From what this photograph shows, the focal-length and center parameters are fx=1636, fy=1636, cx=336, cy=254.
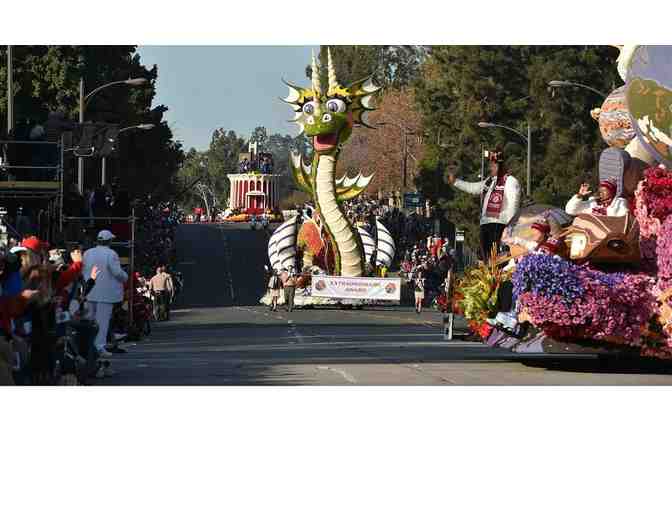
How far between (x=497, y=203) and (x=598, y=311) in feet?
17.8

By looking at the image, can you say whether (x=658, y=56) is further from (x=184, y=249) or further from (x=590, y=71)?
(x=184, y=249)

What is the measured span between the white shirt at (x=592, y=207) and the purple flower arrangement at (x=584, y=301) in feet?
3.93

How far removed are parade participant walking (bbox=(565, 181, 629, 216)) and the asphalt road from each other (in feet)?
6.47

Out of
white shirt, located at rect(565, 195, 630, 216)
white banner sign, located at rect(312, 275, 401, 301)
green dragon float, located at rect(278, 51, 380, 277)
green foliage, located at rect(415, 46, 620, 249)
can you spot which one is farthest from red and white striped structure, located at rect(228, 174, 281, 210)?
white shirt, located at rect(565, 195, 630, 216)

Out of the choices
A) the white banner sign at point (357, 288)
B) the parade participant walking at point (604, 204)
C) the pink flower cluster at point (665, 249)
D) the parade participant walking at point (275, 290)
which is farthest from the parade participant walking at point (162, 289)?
the pink flower cluster at point (665, 249)

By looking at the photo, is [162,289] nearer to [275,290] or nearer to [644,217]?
[275,290]

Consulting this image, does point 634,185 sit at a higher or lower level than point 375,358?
higher

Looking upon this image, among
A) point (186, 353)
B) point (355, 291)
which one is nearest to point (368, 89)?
point (355, 291)

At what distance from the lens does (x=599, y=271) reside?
19.4 m

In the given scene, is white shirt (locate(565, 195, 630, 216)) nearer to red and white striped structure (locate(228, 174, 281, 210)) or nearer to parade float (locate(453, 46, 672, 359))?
parade float (locate(453, 46, 672, 359))

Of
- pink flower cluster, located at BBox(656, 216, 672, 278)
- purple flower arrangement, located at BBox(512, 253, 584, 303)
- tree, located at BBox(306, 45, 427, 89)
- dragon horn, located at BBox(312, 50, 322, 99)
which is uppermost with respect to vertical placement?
tree, located at BBox(306, 45, 427, 89)

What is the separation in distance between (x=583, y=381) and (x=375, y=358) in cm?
554

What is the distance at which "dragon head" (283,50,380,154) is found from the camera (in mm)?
53219

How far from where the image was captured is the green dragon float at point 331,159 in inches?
2098
